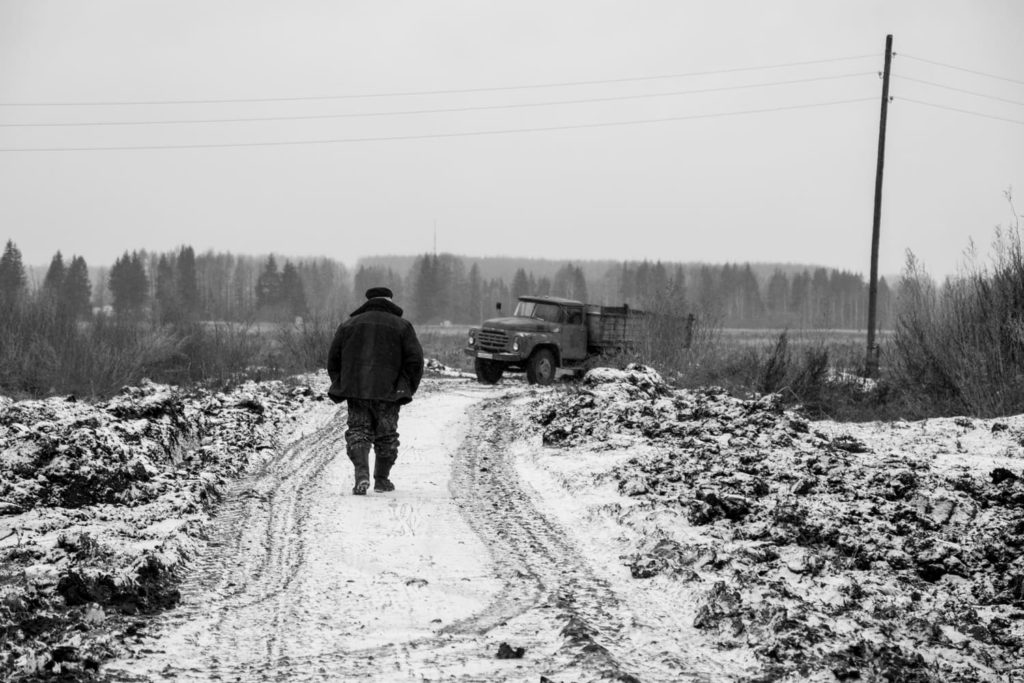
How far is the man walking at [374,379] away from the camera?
9.31 metres

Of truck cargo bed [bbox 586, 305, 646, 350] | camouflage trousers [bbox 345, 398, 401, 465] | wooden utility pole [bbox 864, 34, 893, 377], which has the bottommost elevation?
camouflage trousers [bbox 345, 398, 401, 465]

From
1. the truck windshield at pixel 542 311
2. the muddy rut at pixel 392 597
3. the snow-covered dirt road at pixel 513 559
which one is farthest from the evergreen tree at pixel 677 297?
the muddy rut at pixel 392 597

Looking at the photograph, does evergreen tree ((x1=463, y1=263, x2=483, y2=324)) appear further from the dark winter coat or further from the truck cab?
the dark winter coat

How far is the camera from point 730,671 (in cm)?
484

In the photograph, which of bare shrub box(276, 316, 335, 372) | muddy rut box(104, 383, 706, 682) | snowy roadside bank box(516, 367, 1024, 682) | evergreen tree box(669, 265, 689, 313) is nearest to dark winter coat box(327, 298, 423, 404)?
muddy rut box(104, 383, 706, 682)

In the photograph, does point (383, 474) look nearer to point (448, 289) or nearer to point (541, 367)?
point (541, 367)

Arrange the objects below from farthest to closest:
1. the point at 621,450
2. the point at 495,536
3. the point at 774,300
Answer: the point at 774,300 < the point at 621,450 < the point at 495,536

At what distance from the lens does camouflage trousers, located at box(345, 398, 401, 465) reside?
9.36 meters

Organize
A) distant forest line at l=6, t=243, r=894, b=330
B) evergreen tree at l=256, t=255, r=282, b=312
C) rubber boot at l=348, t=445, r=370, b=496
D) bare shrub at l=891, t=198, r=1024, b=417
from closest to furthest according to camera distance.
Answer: rubber boot at l=348, t=445, r=370, b=496
bare shrub at l=891, t=198, r=1024, b=417
distant forest line at l=6, t=243, r=894, b=330
evergreen tree at l=256, t=255, r=282, b=312

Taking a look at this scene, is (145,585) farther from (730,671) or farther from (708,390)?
(708,390)

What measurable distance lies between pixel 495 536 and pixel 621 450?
4164 mm

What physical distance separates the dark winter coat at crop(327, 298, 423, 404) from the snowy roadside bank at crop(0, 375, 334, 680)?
65.7 inches

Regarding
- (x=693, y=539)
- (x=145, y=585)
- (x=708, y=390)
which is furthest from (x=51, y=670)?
(x=708, y=390)

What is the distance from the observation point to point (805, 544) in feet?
23.1
